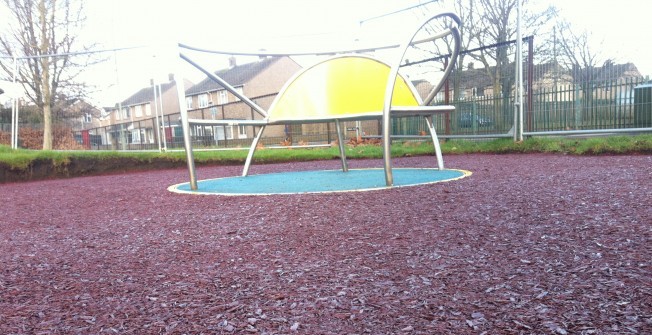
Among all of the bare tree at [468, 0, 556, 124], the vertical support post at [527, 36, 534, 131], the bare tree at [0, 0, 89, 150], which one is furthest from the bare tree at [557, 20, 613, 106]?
the bare tree at [0, 0, 89, 150]

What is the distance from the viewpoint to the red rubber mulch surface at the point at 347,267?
32.4 inches

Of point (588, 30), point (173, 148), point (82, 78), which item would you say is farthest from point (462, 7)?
point (82, 78)

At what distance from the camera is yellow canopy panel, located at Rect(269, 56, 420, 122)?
3.86 meters

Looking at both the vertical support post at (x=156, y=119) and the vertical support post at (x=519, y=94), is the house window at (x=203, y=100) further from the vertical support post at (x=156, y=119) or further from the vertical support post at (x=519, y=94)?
the vertical support post at (x=519, y=94)

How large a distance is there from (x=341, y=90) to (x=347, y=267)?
298 centimetres

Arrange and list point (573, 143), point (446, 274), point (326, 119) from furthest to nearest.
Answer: point (573, 143)
point (326, 119)
point (446, 274)

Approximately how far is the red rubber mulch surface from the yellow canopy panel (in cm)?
188

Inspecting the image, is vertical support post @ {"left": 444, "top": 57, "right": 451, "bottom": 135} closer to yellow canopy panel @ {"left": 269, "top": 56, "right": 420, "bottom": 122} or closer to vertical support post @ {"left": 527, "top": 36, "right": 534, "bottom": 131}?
vertical support post @ {"left": 527, "top": 36, "right": 534, "bottom": 131}

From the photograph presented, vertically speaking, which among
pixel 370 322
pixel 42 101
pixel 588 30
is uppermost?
pixel 588 30

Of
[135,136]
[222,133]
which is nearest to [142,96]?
[135,136]

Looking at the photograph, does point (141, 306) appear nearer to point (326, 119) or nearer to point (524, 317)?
point (524, 317)

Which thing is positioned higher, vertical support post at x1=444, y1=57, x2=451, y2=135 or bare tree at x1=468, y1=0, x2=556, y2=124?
bare tree at x1=468, y1=0, x2=556, y2=124

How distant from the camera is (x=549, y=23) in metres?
9.19

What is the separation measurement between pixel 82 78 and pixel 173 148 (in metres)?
1.82
